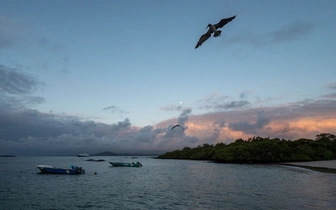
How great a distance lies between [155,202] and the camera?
31.1 m

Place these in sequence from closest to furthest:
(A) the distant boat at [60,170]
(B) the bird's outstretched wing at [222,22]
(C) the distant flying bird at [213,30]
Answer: (B) the bird's outstretched wing at [222,22] < (C) the distant flying bird at [213,30] < (A) the distant boat at [60,170]

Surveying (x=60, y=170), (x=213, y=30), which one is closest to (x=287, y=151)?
(x=60, y=170)

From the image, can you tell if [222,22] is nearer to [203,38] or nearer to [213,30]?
[213,30]

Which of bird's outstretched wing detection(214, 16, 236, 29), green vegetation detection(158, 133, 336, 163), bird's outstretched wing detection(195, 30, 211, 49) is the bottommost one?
green vegetation detection(158, 133, 336, 163)

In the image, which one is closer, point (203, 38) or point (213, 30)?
point (203, 38)

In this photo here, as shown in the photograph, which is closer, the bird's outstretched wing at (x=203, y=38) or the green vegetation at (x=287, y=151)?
the bird's outstretched wing at (x=203, y=38)

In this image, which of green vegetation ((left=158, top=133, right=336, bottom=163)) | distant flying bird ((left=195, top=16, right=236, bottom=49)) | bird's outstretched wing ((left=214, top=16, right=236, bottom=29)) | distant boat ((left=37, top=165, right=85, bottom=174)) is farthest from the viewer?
green vegetation ((left=158, top=133, right=336, bottom=163))

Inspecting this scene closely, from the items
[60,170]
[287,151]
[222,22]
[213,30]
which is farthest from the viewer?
[287,151]

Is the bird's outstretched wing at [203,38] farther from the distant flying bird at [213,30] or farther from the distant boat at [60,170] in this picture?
the distant boat at [60,170]

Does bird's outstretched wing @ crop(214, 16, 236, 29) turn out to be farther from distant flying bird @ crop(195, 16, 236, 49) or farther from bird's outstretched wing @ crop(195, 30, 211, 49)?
bird's outstretched wing @ crop(195, 30, 211, 49)

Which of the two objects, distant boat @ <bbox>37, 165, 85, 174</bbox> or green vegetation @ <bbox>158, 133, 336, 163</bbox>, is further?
green vegetation @ <bbox>158, 133, 336, 163</bbox>

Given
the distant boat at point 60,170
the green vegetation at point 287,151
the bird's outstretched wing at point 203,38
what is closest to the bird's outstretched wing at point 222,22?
the bird's outstretched wing at point 203,38

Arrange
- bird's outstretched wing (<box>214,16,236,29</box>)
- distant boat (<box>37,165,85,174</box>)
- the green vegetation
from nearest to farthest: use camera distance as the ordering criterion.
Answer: bird's outstretched wing (<box>214,16,236,29</box>)
distant boat (<box>37,165,85,174</box>)
the green vegetation

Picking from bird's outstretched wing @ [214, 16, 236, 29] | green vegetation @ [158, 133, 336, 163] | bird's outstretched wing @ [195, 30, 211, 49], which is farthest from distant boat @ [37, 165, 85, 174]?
green vegetation @ [158, 133, 336, 163]
